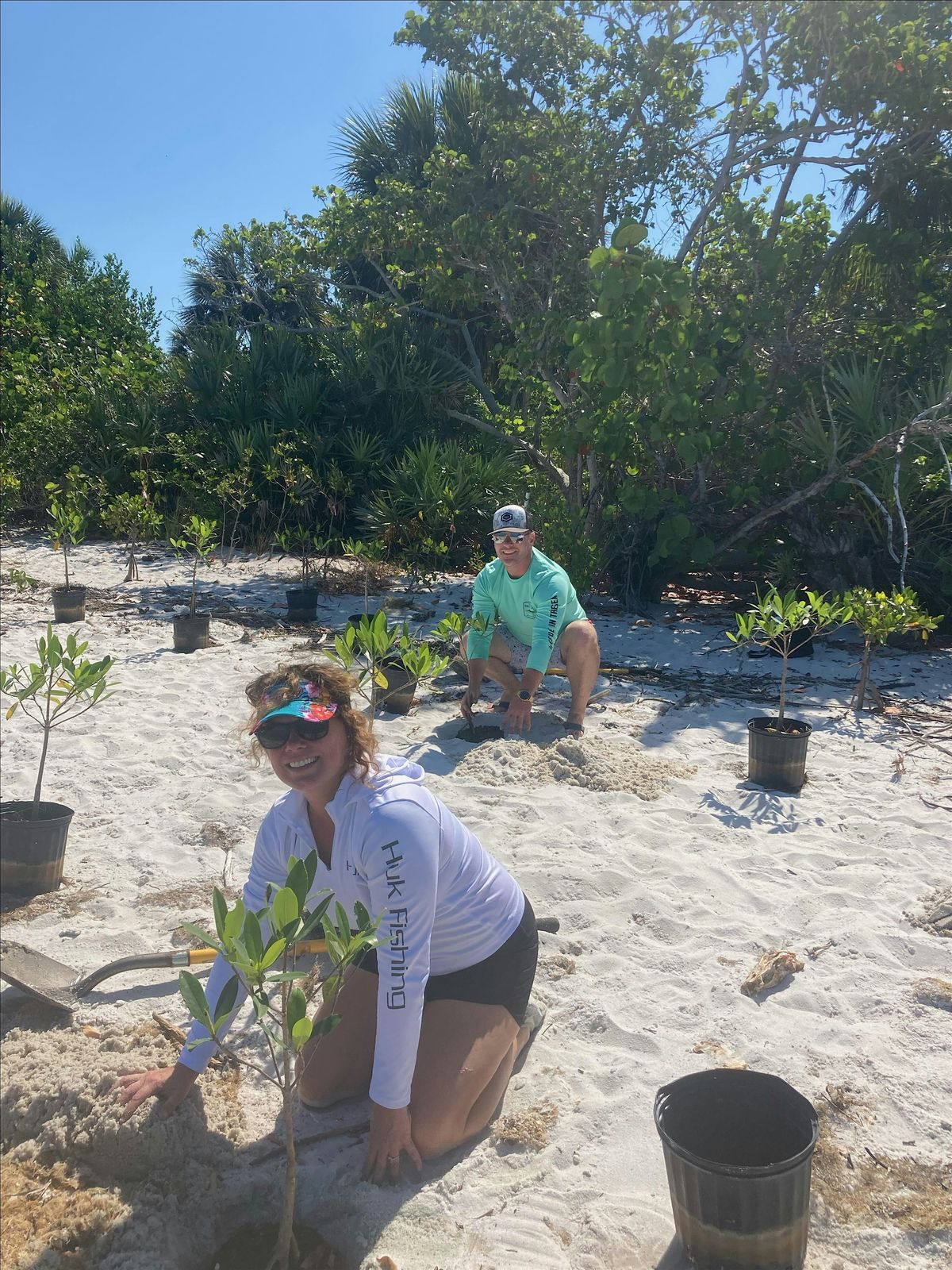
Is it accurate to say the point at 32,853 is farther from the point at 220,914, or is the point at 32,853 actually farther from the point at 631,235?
the point at 631,235

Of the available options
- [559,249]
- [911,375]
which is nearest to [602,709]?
[911,375]

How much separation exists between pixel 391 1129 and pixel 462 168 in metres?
9.41

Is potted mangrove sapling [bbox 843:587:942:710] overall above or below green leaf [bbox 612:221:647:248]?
below

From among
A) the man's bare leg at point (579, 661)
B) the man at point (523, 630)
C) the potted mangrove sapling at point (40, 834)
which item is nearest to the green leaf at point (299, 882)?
the potted mangrove sapling at point (40, 834)

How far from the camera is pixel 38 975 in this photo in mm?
2885

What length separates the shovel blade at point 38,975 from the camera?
9.09 ft

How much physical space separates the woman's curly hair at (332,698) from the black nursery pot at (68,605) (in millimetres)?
6011

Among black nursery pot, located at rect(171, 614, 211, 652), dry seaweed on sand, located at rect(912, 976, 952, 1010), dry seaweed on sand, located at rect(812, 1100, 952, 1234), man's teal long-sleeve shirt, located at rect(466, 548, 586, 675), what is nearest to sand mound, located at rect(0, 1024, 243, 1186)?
dry seaweed on sand, located at rect(812, 1100, 952, 1234)

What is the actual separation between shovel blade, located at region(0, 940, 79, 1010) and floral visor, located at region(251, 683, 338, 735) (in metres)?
1.17

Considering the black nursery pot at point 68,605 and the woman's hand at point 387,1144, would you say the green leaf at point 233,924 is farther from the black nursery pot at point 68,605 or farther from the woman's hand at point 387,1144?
the black nursery pot at point 68,605

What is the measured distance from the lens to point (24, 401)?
14.0 metres

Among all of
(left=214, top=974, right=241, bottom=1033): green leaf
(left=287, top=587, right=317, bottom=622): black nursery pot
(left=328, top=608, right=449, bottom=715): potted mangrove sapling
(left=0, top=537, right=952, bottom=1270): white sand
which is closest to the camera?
(left=214, top=974, right=241, bottom=1033): green leaf

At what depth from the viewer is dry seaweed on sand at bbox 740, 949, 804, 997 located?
9.83 feet

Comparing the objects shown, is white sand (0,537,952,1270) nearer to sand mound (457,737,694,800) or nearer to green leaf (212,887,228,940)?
sand mound (457,737,694,800)
